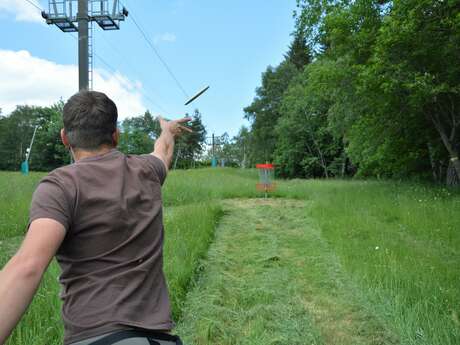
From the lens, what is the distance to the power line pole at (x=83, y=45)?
321 inches

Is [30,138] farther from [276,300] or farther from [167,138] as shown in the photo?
[167,138]

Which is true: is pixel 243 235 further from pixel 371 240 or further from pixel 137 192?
pixel 137 192

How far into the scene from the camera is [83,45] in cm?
822

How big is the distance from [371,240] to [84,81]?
6.87 m

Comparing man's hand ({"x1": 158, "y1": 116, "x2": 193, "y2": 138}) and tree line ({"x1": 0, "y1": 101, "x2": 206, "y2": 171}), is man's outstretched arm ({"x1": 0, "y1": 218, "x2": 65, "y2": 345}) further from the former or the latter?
tree line ({"x1": 0, "y1": 101, "x2": 206, "y2": 171})

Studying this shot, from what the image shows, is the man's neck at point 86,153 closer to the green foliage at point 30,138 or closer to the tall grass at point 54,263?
the tall grass at point 54,263

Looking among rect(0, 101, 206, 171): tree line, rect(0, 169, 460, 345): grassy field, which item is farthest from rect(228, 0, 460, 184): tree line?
rect(0, 101, 206, 171): tree line

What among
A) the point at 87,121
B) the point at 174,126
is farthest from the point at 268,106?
the point at 87,121

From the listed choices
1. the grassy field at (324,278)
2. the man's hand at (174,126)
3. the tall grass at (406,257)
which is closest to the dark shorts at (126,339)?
the man's hand at (174,126)

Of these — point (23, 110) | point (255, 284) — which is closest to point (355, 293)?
point (255, 284)

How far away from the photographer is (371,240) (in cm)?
619

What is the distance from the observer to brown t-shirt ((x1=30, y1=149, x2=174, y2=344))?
1.24m

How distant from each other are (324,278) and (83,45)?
713 centimetres

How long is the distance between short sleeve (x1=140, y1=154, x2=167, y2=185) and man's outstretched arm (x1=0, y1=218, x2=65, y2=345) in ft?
2.04
